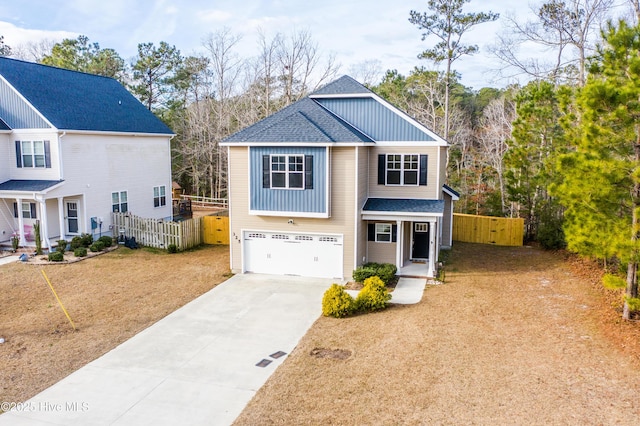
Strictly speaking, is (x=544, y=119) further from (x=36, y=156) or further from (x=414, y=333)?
(x=36, y=156)

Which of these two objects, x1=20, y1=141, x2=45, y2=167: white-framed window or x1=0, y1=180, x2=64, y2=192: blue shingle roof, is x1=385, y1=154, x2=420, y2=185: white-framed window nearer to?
x1=0, y1=180, x2=64, y2=192: blue shingle roof

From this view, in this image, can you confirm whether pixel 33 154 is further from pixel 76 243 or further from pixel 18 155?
pixel 76 243

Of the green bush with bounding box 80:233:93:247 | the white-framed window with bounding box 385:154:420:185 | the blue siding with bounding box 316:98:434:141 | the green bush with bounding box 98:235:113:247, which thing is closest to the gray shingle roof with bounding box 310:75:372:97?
the blue siding with bounding box 316:98:434:141

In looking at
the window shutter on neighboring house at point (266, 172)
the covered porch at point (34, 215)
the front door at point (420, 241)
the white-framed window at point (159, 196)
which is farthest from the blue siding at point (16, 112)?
the front door at point (420, 241)

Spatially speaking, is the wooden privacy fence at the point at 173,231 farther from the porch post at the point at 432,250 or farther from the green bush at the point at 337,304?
the green bush at the point at 337,304

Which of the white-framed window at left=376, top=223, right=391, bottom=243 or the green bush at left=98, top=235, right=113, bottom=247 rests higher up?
the white-framed window at left=376, top=223, right=391, bottom=243

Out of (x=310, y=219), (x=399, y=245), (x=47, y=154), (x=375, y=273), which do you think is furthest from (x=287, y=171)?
(x=47, y=154)
